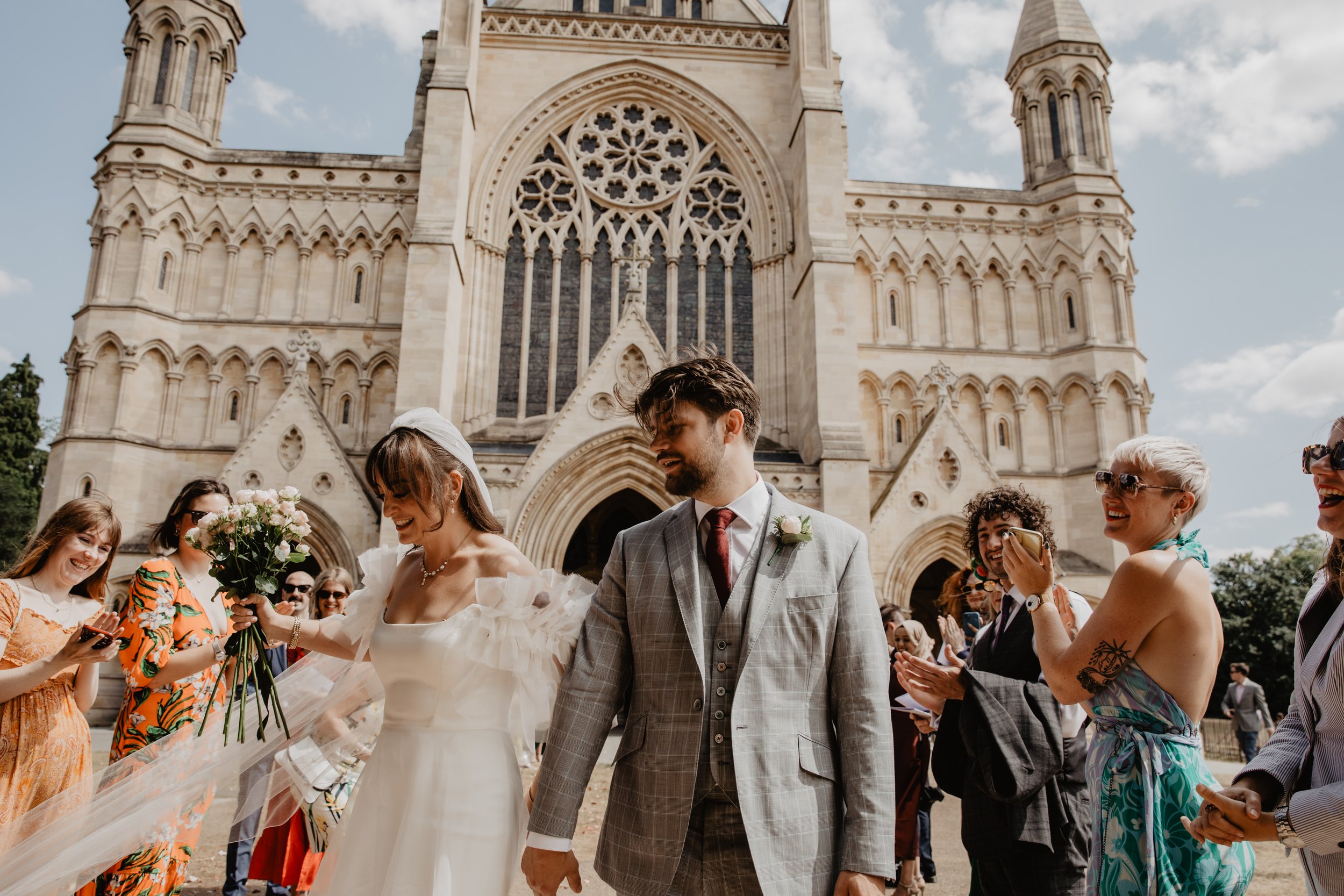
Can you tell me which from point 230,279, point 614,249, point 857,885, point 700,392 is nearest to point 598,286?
point 614,249

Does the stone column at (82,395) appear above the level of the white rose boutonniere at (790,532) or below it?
above

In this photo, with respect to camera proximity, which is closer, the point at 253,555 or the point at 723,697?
the point at 723,697

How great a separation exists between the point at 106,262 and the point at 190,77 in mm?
4348

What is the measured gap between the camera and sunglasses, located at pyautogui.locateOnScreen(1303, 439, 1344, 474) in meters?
2.12

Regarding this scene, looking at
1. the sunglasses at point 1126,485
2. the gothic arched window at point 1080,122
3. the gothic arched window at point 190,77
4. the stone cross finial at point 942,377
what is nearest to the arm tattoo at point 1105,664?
the sunglasses at point 1126,485

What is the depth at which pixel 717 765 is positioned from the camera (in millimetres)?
2207

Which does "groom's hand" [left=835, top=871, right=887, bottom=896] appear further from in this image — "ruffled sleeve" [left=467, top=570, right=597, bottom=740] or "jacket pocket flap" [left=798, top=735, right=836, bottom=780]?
"ruffled sleeve" [left=467, top=570, right=597, bottom=740]

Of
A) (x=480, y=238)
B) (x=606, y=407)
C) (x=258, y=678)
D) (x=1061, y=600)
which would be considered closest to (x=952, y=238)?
(x=606, y=407)

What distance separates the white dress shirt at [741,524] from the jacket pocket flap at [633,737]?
1.09 ft

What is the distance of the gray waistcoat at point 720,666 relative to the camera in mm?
2207

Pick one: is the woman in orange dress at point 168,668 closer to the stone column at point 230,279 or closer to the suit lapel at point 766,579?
the suit lapel at point 766,579

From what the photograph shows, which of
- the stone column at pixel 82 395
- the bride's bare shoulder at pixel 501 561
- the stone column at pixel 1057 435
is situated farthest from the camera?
the stone column at pixel 1057 435

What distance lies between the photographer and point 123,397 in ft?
50.9

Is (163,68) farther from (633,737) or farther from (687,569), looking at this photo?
(633,737)
